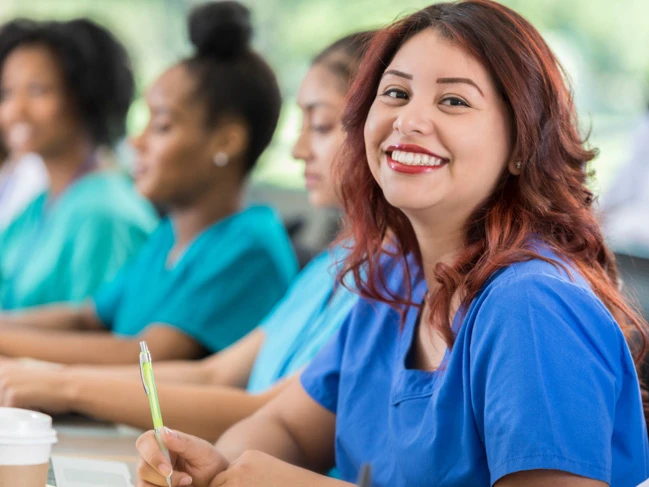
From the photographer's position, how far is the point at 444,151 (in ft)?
3.62

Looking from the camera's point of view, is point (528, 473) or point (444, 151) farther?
point (444, 151)

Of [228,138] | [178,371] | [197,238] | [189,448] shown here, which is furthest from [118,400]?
[228,138]

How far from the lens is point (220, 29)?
2193 mm

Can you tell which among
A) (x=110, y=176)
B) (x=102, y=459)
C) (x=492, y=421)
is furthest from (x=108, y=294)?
(x=492, y=421)

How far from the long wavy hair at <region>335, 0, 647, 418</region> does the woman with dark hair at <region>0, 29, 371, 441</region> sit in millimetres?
235

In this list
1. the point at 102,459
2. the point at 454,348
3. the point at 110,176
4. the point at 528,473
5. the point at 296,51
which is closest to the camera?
the point at 528,473

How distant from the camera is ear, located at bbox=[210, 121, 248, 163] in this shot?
218cm

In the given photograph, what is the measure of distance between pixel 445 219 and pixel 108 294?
4.35ft

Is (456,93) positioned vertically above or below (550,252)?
above

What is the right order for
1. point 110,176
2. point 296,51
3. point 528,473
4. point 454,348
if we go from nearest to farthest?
point 528,473
point 454,348
point 110,176
point 296,51

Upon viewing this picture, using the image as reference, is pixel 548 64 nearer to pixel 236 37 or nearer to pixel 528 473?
pixel 528 473

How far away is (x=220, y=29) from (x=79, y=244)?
2.08 ft

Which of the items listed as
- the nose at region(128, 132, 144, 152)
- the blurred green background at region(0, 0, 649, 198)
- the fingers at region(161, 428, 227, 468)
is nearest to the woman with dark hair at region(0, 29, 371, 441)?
the fingers at region(161, 428, 227, 468)

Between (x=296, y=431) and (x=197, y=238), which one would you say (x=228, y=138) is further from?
(x=296, y=431)
